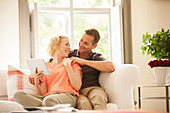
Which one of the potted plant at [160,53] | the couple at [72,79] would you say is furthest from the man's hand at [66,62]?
the potted plant at [160,53]

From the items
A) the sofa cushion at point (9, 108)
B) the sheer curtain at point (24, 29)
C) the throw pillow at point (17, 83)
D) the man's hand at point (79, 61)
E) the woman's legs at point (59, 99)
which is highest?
the sheer curtain at point (24, 29)

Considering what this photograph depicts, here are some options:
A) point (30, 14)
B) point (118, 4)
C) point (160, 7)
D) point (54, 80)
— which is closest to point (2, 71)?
point (54, 80)

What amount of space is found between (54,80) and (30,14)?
214 cm

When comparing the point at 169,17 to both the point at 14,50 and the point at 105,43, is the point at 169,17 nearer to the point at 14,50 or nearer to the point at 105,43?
the point at 105,43

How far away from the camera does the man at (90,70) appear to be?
8.98 ft

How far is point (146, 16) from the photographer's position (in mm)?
5023

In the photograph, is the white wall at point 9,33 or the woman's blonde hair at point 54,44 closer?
the woman's blonde hair at point 54,44

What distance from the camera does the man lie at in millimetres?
2736

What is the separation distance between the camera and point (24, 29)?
15.1 feet

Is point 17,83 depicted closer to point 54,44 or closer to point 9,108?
point 54,44

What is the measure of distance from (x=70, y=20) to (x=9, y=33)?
3.47 ft

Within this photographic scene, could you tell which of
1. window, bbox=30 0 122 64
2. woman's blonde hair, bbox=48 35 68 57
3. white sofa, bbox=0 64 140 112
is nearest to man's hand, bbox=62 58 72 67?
woman's blonde hair, bbox=48 35 68 57

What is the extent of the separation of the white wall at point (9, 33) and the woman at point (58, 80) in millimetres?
1505

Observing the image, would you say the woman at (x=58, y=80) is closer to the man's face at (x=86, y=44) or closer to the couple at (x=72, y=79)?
the couple at (x=72, y=79)
